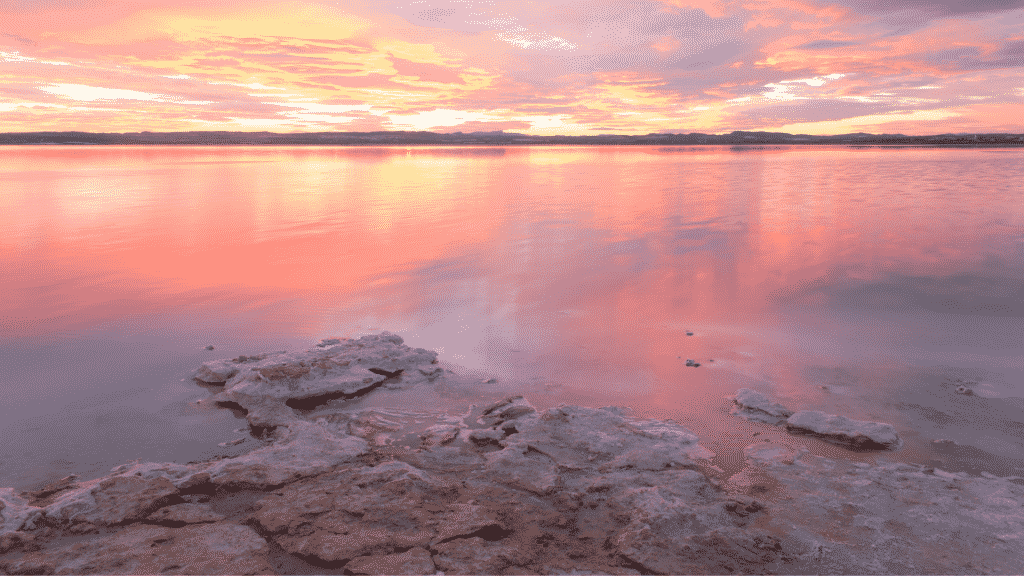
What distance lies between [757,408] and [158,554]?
4.30 metres

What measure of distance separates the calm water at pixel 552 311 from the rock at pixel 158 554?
3.40 ft

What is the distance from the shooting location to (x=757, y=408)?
4543mm

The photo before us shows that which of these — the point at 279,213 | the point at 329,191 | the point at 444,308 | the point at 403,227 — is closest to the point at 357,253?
the point at 403,227

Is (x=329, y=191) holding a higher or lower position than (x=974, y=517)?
higher

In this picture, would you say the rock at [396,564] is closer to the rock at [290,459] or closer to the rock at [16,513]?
the rock at [290,459]

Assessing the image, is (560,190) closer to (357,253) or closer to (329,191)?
(329,191)

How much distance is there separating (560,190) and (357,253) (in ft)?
46.5

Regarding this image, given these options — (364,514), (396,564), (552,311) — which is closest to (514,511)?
(396,564)

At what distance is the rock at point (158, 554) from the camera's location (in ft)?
9.02

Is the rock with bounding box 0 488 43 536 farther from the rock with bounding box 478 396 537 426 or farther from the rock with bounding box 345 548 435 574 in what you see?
the rock with bounding box 478 396 537 426

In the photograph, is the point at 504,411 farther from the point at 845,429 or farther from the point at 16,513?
the point at 16,513

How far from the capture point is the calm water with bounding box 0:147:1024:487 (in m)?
4.48

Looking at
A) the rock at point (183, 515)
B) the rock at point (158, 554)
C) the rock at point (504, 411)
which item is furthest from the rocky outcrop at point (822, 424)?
the rock at point (183, 515)

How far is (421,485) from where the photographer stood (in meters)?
3.49
